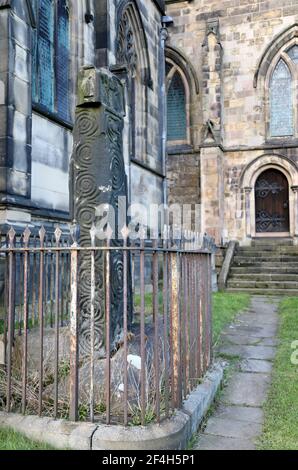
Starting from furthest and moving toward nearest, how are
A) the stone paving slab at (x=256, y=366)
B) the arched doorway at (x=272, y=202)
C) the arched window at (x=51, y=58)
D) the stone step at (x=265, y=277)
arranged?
the arched doorway at (x=272, y=202), the stone step at (x=265, y=277), the arched window at (x=51, y=58), the stone paving slab at (x=256, y=366)

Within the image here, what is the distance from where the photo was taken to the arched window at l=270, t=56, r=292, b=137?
53.9 ft

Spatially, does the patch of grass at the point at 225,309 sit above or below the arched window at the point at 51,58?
below

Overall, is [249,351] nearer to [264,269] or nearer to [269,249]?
[264,269]

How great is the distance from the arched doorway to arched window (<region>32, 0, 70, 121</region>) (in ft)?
31.8

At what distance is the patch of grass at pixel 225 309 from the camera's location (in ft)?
23.0

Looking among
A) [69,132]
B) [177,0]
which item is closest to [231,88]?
[177,0]

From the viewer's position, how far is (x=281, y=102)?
1650cm

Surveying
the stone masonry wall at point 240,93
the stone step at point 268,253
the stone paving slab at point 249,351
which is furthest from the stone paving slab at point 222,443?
the stone masonry wall at point 240,93

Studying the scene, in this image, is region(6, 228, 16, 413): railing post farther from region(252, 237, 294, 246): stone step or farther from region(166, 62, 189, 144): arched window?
region(166, 62, 189, 144): arched window

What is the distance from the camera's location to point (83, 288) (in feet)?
14.6

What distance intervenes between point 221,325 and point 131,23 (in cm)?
863

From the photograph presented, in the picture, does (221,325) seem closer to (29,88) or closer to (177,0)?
(29,88)

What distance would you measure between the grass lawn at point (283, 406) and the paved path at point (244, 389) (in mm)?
76

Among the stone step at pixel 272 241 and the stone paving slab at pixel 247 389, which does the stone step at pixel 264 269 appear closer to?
the stone step at pixel 272 241
